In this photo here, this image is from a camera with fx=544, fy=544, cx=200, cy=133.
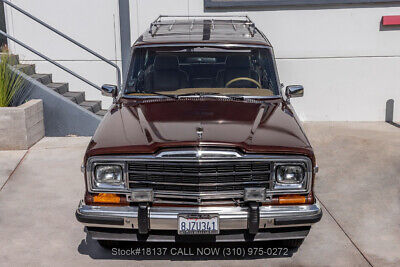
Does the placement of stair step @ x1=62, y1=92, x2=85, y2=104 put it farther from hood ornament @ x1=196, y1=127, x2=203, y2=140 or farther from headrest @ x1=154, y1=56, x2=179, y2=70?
hood ornament @ x1=196, y1=127, x2=203, y2=140

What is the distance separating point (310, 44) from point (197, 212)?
6.94m

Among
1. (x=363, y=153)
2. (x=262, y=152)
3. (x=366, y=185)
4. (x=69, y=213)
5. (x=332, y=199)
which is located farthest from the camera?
(x=363, y=153)

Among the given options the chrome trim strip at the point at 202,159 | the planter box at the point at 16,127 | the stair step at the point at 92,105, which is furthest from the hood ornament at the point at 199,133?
the stair step at the point at 92,105

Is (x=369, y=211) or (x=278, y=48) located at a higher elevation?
(x=278, y=48)

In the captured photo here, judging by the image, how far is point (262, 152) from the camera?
169 inches

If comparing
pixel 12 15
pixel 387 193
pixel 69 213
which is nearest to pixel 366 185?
pixel 387 193

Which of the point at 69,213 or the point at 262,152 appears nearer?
the point at 262,152

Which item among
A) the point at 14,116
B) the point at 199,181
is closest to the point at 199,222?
the point at 199,181

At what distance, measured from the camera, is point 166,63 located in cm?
583

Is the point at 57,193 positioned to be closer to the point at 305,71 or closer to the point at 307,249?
the point at 307,249

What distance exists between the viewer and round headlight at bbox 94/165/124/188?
4.39 m

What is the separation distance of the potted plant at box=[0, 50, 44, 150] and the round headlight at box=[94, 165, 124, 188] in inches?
175

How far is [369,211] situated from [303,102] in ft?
16.0

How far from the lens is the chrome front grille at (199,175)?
170 inches
